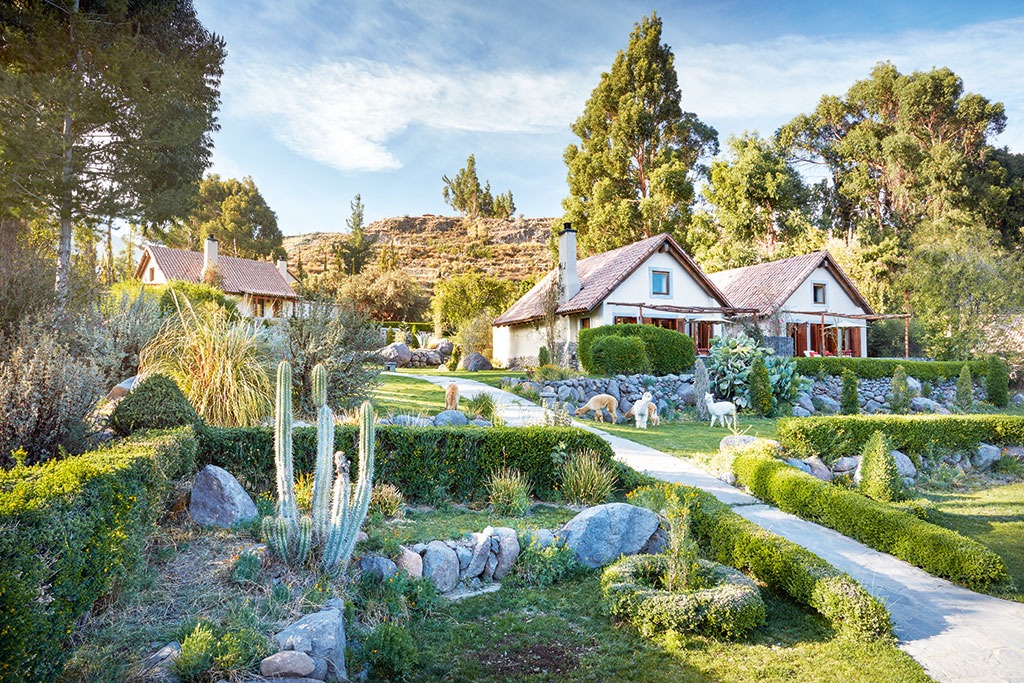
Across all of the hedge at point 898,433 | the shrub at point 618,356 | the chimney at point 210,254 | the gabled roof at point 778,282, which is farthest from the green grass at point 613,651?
the chimney at point 210,254

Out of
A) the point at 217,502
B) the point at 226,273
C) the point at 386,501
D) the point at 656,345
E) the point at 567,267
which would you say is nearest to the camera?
the point at 217,502

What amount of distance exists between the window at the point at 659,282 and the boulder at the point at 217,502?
19.4 m

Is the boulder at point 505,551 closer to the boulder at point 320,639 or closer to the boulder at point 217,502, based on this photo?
the boulder at point 320,639

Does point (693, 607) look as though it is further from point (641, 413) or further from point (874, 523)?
point (641, 413)

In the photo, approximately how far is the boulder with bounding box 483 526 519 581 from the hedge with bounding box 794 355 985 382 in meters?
15.8

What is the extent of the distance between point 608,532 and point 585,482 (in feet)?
5.10

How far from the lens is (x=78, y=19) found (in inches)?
529

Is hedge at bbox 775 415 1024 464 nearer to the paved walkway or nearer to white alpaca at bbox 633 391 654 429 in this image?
the paved walkway

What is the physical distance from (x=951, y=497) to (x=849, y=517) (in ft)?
12.1

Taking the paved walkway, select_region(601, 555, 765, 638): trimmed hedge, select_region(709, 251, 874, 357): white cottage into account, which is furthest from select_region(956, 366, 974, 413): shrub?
select_region(601, 555, 765, 638): trimmed hedge

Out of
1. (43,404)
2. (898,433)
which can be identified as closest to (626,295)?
(898,433)

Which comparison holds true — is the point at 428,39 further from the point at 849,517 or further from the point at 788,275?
the point at 788,275

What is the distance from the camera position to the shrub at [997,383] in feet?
62.0

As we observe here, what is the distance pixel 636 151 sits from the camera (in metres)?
37.6
